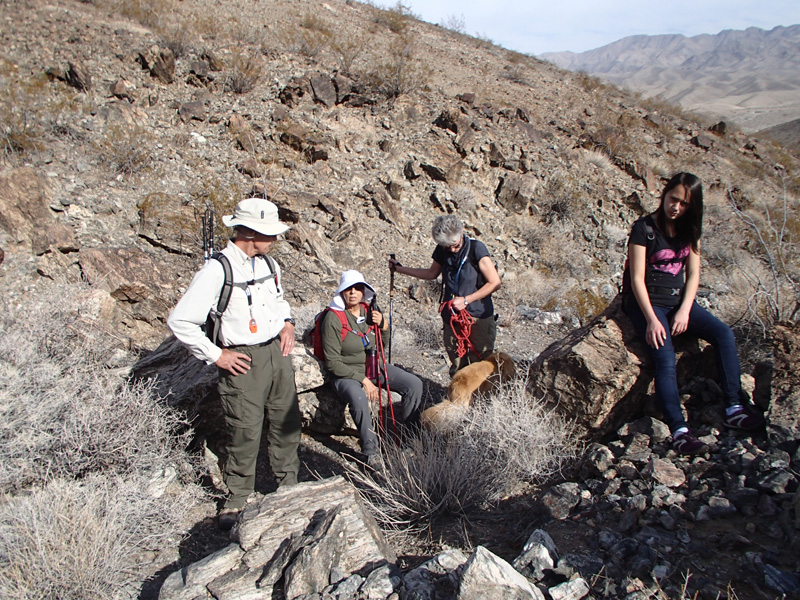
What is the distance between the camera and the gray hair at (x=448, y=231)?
3684mm

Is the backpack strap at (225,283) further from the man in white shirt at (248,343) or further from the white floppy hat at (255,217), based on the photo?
the white floppy hat at (255,217)

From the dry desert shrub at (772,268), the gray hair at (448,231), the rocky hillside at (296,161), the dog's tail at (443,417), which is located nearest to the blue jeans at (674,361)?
the dry desert shrub at (772,268)

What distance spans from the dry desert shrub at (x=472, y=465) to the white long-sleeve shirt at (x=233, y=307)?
119 cm

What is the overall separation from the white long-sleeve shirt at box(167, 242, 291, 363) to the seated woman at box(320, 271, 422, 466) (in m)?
0.61

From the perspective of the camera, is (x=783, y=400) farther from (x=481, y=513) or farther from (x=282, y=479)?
(x=282, y=479)

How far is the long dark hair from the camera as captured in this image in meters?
2.88

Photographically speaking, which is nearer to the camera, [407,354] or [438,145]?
[407,354]

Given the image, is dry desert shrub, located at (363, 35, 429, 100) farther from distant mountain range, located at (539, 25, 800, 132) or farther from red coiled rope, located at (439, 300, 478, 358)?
distant mountain range, located at (539, 25, 800, 132)

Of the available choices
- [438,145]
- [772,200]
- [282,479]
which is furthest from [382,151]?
[772,200]

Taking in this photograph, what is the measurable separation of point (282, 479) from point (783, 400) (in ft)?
10.6

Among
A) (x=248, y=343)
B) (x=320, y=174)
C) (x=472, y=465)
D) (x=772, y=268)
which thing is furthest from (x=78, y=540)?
(x=320, y=174)

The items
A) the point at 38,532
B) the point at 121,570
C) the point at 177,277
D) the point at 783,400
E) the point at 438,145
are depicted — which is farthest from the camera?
the point at 438,145

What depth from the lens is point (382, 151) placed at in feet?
33.1

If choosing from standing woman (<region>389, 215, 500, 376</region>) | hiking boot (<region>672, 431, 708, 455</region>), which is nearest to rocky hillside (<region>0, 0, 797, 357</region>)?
standing woman (<region>389, 215, 500, 376</region>)
